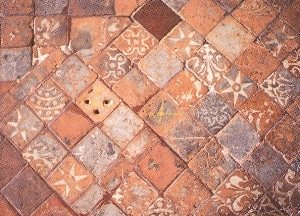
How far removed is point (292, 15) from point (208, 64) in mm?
661

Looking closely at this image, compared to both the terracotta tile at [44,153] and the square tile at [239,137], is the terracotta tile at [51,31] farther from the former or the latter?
the square tile at [239,137]

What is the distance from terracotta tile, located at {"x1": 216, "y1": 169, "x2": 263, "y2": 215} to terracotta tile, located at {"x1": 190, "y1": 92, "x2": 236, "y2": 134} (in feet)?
1.11

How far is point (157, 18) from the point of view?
1.98m

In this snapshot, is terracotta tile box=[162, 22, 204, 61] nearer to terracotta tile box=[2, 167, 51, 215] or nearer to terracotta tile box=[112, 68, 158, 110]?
terracotta tile box=[112, 68, 158, 110]

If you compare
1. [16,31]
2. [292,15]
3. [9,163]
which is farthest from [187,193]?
[16,31]

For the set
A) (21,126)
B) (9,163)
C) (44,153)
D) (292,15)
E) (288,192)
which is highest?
(21,126)

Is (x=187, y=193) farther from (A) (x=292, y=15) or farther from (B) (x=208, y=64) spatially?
(A) (x=292, y=15)

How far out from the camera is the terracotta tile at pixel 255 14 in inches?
76.3

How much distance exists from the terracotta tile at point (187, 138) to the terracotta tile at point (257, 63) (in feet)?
1.61

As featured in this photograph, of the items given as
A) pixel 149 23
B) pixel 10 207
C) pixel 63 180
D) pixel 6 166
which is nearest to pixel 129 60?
pixel 149 23

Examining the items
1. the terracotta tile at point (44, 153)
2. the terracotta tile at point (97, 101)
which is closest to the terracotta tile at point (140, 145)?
the terracotta tile at point (97, 101)

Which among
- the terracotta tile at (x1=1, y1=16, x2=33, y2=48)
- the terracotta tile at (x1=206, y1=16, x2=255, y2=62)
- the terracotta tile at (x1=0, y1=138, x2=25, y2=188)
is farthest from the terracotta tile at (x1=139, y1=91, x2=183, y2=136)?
the terracotta tile at (x1=1, y1=16, x2=33, y2=48)

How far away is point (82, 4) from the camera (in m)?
2.04

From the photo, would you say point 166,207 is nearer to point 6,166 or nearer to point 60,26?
point 6,166
